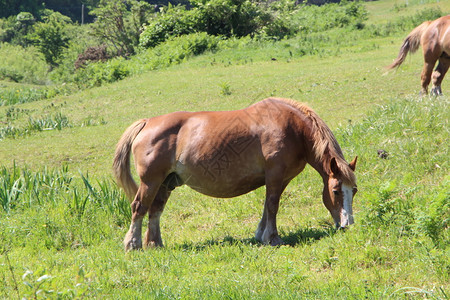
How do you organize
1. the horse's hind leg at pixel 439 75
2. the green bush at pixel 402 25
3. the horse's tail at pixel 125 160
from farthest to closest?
the green bush at pixel 402 25 < the horse's hind leg at pixel 439 75 < the horse's tail at pixel 125 160

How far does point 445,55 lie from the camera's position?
11953 mm

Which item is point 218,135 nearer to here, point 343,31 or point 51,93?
point 51,93

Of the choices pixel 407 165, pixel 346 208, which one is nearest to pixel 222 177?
pixel 346 208

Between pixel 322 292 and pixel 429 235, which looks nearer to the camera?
pixel 322 292

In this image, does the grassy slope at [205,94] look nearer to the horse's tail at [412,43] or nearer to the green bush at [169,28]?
the horse's tail at [412,43]

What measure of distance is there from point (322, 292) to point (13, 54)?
130 feet

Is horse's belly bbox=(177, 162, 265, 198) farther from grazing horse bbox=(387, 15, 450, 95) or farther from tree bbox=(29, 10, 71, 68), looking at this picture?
tree bbox=(29, 10, 71, 68)

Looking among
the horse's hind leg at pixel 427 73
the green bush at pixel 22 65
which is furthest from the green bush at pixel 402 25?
the green bush at pixel 22 65

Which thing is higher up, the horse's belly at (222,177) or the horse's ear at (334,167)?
the horse's ear at (334,167)

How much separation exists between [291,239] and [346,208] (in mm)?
745

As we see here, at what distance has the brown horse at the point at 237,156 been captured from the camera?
5754mm

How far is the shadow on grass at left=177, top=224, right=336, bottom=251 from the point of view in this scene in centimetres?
574

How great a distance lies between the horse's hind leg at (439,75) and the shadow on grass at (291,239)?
22.5 feet

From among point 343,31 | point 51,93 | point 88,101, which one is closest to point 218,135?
point 88,101
